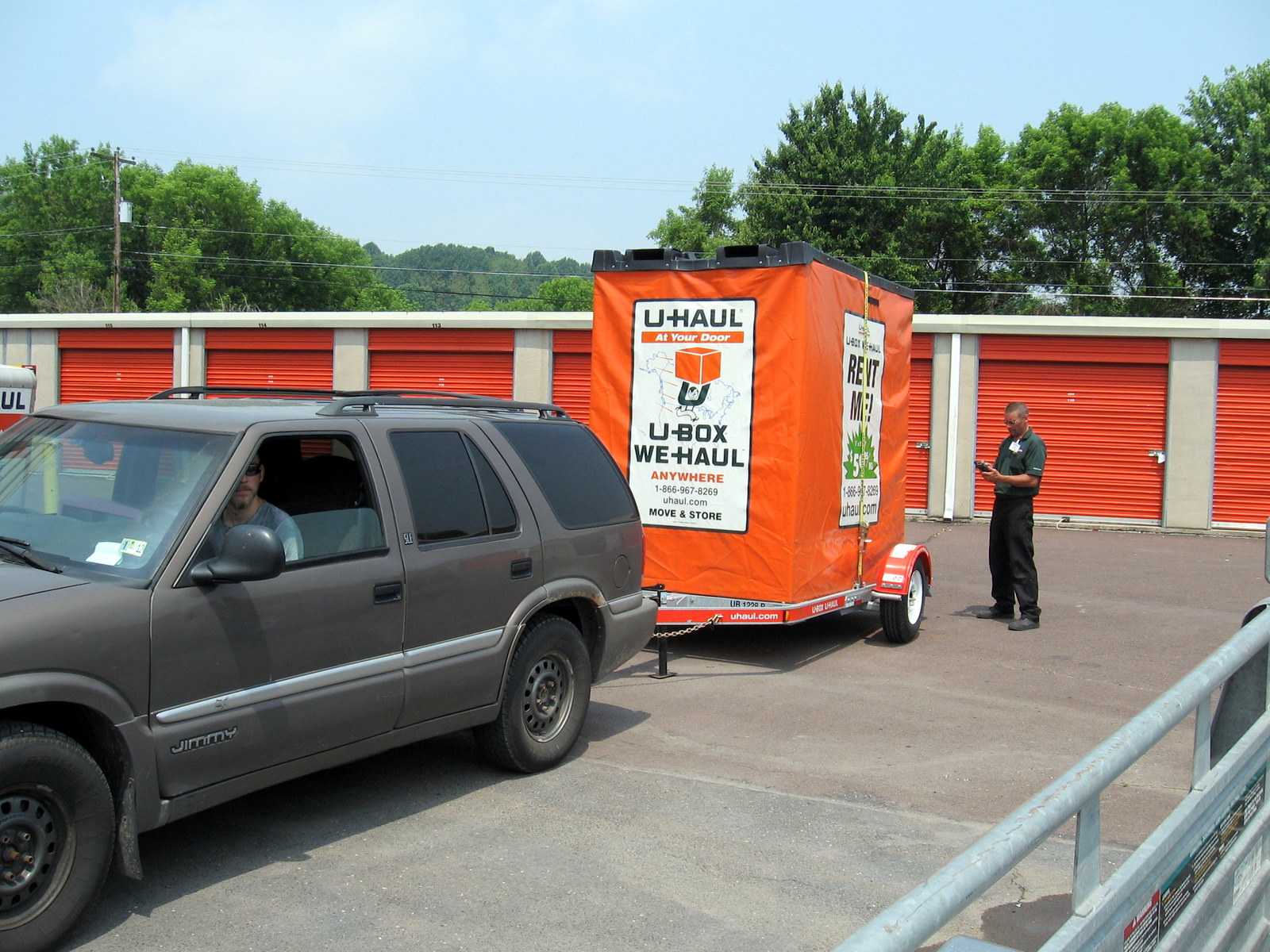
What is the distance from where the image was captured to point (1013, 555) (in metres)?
11.0

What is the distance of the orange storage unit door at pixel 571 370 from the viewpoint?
24.4 m

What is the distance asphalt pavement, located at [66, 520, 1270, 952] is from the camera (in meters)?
4.35

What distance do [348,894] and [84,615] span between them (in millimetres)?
1459

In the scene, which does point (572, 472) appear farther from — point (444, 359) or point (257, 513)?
point (444, 359)

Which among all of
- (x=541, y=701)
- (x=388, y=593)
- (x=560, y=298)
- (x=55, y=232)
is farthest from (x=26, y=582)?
(x=560, y=298)

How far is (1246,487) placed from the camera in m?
20.5

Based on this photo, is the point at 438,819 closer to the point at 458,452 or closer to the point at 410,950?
the point at 410,950

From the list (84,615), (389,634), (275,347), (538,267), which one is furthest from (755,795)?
(538,267)

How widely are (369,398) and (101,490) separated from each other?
1.43 metres

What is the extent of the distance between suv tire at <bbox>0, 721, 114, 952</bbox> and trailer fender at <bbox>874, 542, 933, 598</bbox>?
7249 mm

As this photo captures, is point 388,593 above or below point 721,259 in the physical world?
below

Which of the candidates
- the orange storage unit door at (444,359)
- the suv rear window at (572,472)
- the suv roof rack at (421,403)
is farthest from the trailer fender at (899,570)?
the orange storage unit door at (444,359)

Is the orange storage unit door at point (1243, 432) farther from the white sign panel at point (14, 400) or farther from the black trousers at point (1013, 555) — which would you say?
the white sign panel at point (14, 400)

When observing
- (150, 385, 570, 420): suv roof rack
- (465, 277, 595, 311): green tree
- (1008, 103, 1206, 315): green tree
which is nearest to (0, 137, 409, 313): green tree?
(465, 277, 595, 311): green tree
